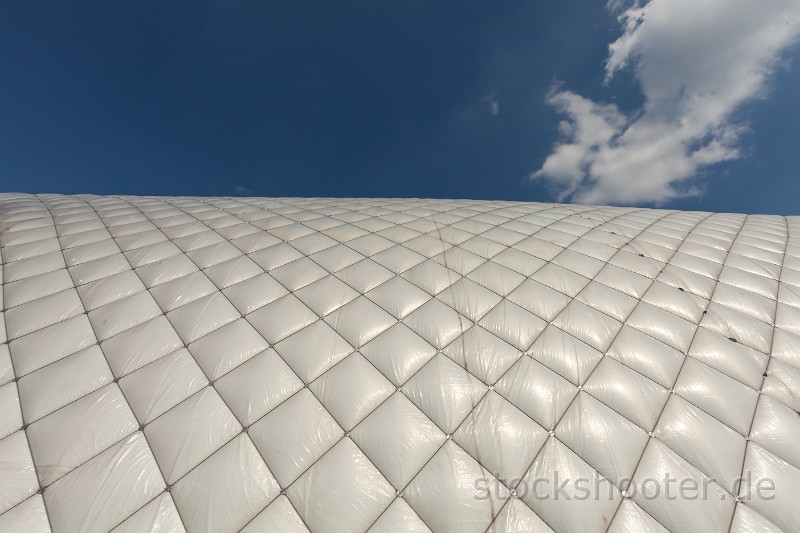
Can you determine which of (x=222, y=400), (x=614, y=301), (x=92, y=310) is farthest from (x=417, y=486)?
(x=92, y=310)

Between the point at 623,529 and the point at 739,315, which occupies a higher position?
the point at 739,315

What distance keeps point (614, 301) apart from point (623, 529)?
450 cm

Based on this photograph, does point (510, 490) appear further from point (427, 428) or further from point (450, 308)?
point (450, 308)

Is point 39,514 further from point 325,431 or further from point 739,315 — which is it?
point 739,315

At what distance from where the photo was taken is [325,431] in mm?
4656

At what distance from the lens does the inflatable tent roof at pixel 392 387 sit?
400cm

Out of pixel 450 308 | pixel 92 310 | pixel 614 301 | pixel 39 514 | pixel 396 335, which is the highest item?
pixel 614 301

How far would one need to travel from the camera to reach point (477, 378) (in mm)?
5414

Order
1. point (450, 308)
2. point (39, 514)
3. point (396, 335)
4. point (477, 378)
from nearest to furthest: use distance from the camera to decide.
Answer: point (39, 514)
point (477, 378)
point (396, 335)
point (450, 308)

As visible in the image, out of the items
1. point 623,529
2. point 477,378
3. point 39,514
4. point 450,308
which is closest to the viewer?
point 39,514

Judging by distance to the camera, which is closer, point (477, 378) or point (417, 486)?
point (417, 486)

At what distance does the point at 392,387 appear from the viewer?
5285 mm

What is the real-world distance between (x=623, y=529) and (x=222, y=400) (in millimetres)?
6087

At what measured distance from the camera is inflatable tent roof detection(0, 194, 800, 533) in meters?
4.00
